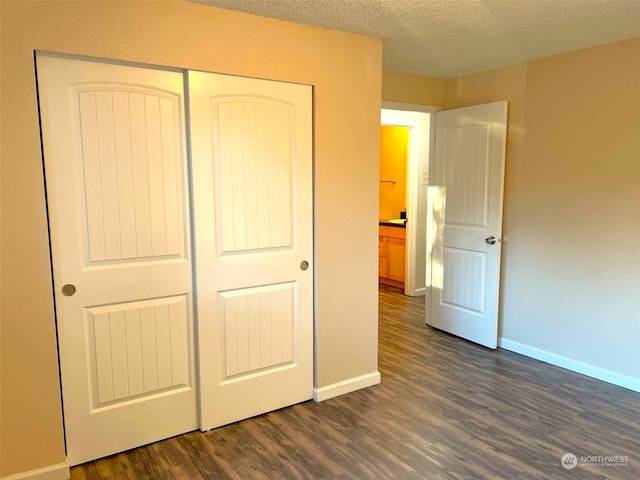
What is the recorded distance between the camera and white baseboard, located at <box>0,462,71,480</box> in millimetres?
2124

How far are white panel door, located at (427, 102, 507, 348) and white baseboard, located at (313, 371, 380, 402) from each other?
1261 millimetres

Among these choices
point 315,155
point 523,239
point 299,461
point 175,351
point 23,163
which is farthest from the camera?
point 523,239

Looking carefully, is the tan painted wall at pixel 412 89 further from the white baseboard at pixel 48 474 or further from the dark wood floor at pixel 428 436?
the white baseboard at pixel 48 474

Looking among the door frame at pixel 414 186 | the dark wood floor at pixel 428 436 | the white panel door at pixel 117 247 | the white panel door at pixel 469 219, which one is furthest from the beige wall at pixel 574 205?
the white panel door at pixel 117 247

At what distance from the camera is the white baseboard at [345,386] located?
2.96m

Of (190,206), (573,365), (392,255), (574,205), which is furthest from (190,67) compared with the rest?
(392,255)

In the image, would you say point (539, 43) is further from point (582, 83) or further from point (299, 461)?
point (299, 461)

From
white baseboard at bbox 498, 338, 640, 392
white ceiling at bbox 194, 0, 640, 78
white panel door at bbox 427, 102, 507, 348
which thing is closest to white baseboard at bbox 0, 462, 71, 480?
white ceiling at bbox 194, 0, 640, 78

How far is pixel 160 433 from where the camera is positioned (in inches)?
98.3

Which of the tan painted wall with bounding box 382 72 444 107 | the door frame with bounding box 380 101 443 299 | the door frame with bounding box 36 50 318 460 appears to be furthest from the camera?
the door frame with bounding box 380 101 443 299

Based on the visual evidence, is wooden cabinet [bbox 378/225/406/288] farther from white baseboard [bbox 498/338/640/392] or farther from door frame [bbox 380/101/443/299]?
white baseboard [bbox 498/338/640/392]

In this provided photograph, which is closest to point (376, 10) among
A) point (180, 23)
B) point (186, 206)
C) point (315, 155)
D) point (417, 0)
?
point (417, 0)

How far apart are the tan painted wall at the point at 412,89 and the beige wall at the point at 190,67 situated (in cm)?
99

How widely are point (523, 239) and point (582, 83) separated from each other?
47.8 inches
